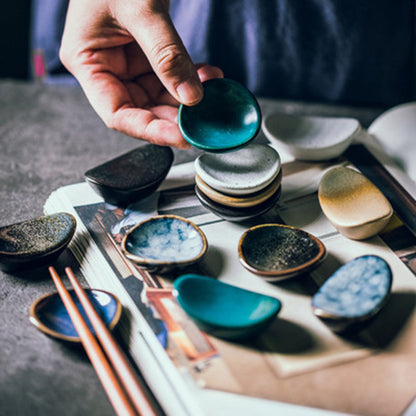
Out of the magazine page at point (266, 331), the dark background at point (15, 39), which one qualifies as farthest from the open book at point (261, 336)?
the dark background at point (15, 39)

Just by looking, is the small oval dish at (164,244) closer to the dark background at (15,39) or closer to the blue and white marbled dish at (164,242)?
the blue and white marbled dish at (164,242)

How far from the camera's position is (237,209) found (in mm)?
610

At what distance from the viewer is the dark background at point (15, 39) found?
109cm

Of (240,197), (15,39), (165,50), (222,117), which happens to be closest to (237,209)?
(240,197)

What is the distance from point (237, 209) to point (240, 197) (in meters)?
0.02

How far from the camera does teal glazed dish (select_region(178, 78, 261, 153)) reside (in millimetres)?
605

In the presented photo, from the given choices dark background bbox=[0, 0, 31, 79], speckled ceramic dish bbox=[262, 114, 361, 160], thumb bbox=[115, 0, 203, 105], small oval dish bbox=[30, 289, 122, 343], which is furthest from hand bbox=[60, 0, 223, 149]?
dark background bbox=[0, 0, 31, 79]

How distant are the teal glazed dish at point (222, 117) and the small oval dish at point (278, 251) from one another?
4.4 inches

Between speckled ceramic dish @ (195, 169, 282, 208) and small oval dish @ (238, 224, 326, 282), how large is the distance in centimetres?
3

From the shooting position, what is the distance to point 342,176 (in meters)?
0.66

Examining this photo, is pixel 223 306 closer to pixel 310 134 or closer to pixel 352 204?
pixel 352 204

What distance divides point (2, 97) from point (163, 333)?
2.10 feet

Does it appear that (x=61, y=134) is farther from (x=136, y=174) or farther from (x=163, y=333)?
(x=163, y=333)

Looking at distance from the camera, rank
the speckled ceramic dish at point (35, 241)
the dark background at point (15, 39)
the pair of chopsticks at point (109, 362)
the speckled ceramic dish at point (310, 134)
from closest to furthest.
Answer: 1. the pair of chopsticks at point (109, 362)
2. the speckled ceramic dish at point (35, 241)
3. the speckled ceramic dish at point (310, 134)
4. the dark background at point (15, 39)
